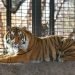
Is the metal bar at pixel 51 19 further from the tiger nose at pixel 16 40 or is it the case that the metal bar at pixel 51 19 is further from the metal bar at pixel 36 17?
the tiger nose at pixel 16 40

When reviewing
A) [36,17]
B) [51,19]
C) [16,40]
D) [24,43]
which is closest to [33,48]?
[24,43]

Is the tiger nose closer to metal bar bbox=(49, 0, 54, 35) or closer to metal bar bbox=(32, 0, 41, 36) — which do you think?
metal bar bbox=(32, 0, 41, 36)

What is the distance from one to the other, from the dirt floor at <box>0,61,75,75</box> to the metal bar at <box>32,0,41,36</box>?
80 cm

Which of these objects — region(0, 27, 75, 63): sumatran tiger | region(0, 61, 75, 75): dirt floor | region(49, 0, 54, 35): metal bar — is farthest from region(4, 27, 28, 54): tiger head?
region(49, 0, 54, 35): metal bar

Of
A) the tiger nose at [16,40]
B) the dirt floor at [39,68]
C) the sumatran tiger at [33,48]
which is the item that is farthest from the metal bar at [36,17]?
the dirt floor at [39,68]

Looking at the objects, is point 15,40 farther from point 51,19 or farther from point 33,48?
point 51,19

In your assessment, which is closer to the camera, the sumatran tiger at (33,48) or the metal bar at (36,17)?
the sumatran tiger at (33,48)

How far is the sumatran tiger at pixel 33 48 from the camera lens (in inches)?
157

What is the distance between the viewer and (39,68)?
3.85m

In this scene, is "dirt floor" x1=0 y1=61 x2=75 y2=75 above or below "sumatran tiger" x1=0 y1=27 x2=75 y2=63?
below

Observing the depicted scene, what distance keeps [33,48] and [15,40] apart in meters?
0.25

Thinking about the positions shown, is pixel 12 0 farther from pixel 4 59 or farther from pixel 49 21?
pixel 4 59

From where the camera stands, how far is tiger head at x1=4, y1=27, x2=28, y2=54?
4000 millimetres

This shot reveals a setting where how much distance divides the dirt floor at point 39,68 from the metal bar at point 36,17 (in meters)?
0.80
